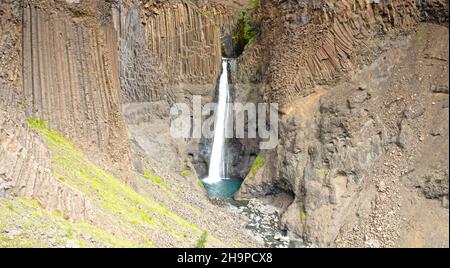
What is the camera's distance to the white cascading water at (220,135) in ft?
131

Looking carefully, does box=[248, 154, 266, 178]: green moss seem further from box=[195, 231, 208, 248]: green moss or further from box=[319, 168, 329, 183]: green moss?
box=[195, 231, 208, 248]: green moss

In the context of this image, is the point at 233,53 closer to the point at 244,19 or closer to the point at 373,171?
the point at 244,19

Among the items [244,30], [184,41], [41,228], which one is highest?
[244,30]

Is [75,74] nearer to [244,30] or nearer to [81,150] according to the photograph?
[81,150]

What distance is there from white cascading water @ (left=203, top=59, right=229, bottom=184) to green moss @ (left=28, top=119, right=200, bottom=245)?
57.5ft

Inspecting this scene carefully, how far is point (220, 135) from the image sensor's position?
40.7 meters

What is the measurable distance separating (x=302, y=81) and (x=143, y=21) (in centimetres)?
1449

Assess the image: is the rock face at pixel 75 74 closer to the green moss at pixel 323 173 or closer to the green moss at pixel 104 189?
the green moss at pixel 104 189

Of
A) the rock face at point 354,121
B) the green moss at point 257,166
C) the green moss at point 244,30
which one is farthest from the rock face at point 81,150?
the green moss at point 244,30

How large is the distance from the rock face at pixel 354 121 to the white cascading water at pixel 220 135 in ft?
21.2

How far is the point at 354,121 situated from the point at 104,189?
1652 centimetres

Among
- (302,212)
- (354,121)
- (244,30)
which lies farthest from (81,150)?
(244,30)

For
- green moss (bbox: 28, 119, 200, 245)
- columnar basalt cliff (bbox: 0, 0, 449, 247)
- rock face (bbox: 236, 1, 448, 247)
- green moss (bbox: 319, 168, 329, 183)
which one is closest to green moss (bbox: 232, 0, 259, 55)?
columnar basalt cliff (bbox: 0, 0, 449, 247)

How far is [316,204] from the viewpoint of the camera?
27.7 meters
